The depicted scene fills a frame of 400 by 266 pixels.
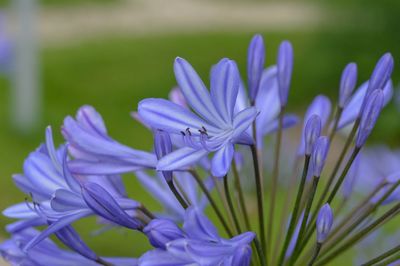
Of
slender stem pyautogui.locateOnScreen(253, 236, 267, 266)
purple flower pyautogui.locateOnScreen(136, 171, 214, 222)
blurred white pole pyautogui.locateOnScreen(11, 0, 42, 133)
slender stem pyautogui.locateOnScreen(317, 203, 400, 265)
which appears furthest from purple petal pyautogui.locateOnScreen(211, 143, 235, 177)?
blurred white pole pyautogui.locateOnScreen(11, 0, 42, 133)

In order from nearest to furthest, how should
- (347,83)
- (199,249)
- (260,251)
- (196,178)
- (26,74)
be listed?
1. (199,249)
2. (260,251)
3. (196,178)
4. (347,83)
5. (26,74)

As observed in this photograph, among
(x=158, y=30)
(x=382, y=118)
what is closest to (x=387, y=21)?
(x=382, y=118)

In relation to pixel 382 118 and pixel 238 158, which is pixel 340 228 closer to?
pixel 238 158

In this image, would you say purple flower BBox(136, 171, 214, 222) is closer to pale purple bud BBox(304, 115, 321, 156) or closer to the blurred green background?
pale purple bud BBox(304, 115, 321, 156)

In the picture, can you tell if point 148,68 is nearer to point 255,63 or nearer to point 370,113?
point 255,63

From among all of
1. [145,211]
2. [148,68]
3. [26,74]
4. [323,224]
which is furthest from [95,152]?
[148,68]

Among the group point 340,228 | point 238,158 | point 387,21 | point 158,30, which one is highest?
point 158,30
